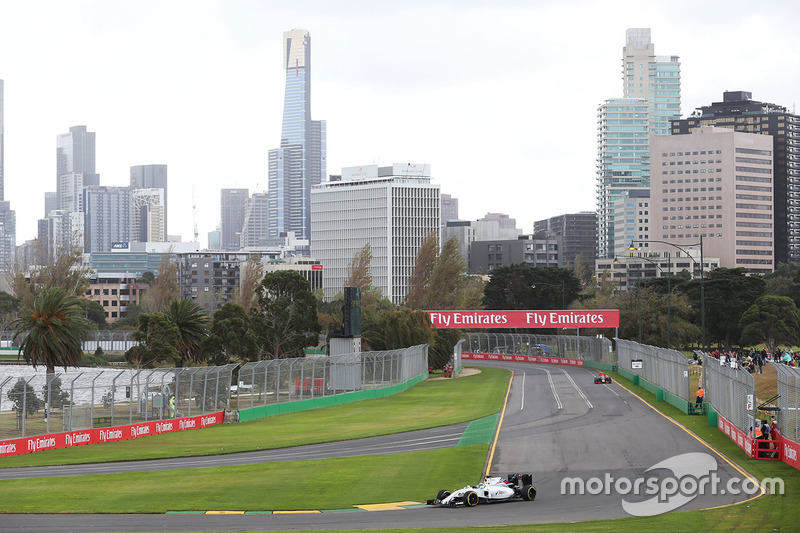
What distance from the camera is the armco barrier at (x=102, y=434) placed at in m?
41.5

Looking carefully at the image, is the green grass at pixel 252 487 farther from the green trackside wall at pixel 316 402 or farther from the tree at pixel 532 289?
the tree at pixel 532 289

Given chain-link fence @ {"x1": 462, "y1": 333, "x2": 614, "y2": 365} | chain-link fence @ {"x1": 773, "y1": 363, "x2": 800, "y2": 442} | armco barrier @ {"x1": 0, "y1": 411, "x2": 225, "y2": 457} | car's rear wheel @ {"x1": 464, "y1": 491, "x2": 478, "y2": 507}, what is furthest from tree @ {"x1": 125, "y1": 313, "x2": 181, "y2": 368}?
chain-link fence @ {"x1": 462, "y1": 333, "x2": 614, "y2": 365}

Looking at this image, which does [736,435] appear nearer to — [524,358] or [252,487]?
[252,487]

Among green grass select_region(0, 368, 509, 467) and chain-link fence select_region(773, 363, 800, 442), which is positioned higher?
chain-link fence select_region(773, 363, 800, 442)

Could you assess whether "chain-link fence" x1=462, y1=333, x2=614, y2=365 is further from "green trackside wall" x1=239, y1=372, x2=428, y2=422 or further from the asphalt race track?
the asphalt race track

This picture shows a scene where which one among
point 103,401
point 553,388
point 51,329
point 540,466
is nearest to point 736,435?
point 540,466

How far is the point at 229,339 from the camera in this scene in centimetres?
7688

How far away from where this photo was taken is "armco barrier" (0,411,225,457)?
41.5 m

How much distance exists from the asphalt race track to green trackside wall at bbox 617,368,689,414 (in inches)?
65.2

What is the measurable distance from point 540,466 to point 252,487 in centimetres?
1049

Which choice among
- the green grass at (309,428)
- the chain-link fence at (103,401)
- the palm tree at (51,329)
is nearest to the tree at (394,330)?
the green grass at (309,428)

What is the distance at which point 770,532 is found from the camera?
76.8 ft

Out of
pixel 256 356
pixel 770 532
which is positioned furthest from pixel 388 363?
pixel 770 532

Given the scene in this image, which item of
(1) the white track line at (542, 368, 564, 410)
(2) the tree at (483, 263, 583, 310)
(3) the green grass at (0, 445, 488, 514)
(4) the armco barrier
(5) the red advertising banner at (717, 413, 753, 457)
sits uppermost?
(2) the tree at (483, 263, 583, 310)
